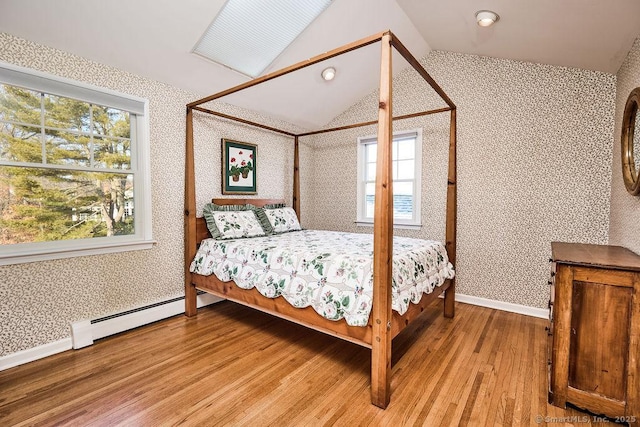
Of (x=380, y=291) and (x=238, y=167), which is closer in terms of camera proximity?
(x=380, y=291)

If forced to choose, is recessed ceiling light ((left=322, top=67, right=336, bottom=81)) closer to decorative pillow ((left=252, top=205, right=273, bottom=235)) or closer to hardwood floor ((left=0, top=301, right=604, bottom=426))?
decorative pillow ((left=252, top=205, right=273, bottom=235))

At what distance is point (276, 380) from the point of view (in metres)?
1.97

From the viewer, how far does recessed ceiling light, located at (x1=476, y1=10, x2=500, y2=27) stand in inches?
93.3

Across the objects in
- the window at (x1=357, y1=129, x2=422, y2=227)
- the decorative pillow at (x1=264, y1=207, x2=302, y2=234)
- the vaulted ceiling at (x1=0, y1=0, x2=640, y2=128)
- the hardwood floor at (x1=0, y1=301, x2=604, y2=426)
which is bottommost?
the hardwood floor at (x1=0, y1=301, x2=604, y2=426)

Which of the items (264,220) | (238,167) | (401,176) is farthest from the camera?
(401,176)

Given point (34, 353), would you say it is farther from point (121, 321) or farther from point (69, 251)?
point (69, 251)

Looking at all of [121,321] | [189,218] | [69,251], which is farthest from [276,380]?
[69,251]

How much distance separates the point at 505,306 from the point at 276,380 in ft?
8.46

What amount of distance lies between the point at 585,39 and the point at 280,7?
2.40 metres

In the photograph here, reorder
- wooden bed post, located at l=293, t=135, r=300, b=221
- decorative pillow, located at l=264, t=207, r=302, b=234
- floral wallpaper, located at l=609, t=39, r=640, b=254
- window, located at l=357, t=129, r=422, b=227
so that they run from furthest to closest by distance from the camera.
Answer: wooden bed post, located at l=293, t=135, r=300, b=221 → window, located at l=357, t=129, r=422, b=227 → decorative pillow, located at l=264, t=207, r=302, b=234 → floral wallpaper, located at l=609, t=39, r=640, b=254

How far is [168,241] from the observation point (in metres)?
3.00

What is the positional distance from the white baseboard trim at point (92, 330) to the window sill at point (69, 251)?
555 millimetres

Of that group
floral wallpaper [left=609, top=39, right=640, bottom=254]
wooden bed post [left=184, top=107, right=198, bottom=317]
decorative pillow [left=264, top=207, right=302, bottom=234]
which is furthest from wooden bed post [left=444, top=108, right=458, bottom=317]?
wooden bed post [left=184, top=107, right=198, bottom=317]

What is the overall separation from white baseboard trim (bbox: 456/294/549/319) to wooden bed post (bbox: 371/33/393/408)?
2.12m
